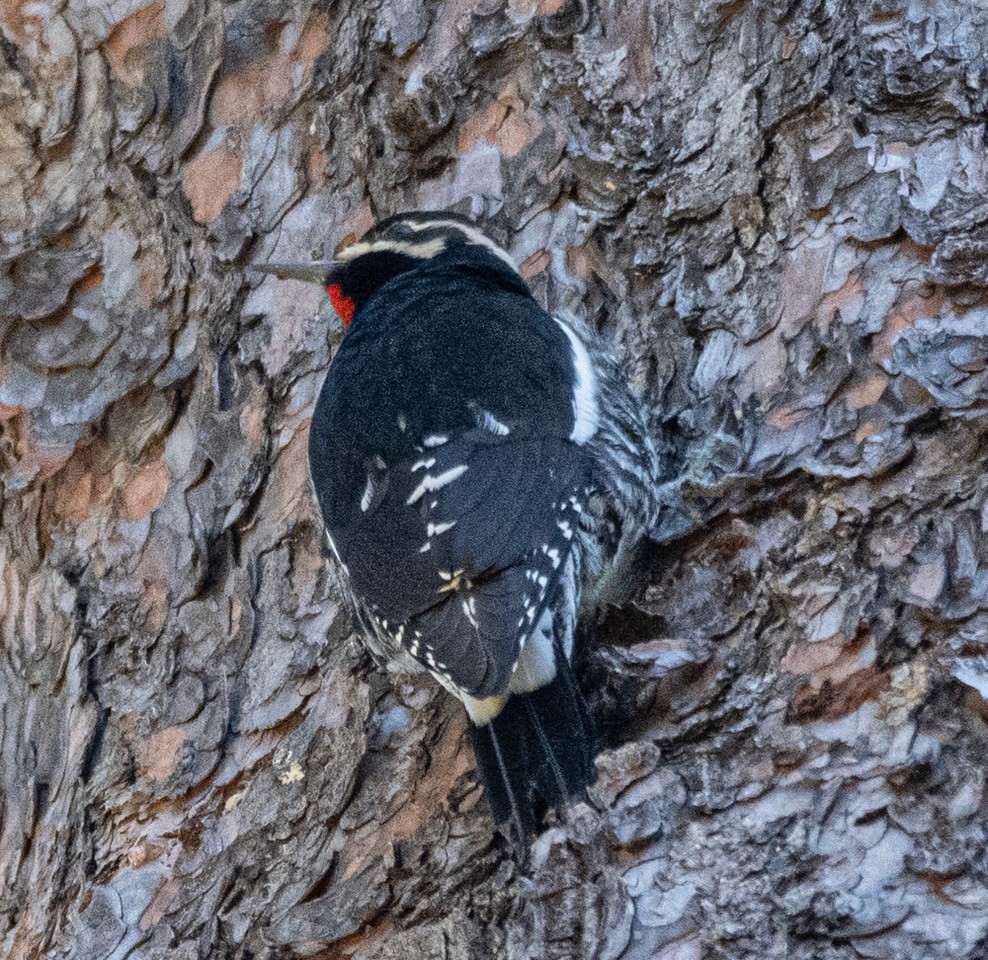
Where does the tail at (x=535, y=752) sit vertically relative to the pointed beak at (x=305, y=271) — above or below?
below

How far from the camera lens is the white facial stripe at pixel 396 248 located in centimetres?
271

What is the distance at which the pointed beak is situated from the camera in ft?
8.81

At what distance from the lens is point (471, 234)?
2.70m

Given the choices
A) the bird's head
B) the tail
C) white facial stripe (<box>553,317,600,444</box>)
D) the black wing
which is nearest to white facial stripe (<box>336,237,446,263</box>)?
the bird's head

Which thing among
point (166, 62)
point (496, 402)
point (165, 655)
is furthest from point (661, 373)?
point (166, 62)

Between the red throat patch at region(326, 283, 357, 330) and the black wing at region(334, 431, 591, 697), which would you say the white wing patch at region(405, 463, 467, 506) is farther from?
the red throat patch at region(326, 283, 357, 330)

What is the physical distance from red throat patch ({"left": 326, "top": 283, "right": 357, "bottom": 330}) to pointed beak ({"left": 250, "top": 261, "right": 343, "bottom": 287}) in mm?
18

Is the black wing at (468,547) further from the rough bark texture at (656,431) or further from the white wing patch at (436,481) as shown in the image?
the rough bark texture at (656,431)

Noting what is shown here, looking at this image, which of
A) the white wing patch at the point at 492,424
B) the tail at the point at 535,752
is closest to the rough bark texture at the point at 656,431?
the tail at the point at 535,752

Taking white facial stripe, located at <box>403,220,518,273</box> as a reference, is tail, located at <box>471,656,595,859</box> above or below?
below

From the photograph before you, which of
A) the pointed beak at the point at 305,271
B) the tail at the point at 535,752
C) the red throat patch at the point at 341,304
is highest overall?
the pointed beak at the point at 305,271

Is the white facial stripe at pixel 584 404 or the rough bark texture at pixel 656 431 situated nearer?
the rough bark texture at pixel 656 431

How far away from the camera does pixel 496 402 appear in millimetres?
2443

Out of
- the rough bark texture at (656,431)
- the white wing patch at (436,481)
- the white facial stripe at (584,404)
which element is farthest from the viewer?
the white facial stripe at (584,404)
